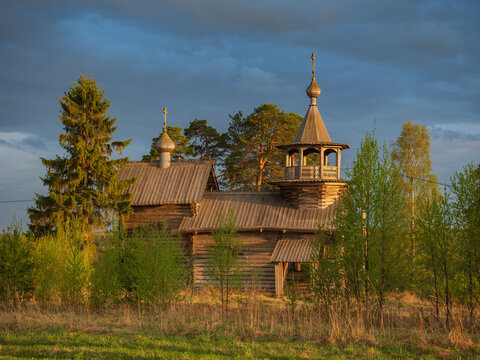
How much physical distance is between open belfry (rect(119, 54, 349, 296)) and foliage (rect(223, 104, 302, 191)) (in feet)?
28.4

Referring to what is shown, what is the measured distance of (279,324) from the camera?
43.8ft

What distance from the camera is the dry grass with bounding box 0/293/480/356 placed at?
12.0 metres

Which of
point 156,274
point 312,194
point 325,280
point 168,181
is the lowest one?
point 325,280

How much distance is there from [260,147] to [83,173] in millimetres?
14883

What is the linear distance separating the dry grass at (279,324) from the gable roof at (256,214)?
785 centimetres

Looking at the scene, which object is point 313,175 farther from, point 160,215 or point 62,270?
point 62,270

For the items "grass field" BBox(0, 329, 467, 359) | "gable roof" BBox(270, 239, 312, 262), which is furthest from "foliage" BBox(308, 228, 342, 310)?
"gable roof" BBox(270, 239, 312, 262)

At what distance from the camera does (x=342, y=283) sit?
49.6ft

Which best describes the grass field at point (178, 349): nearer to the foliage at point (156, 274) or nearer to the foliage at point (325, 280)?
the foliage at point (325, 280)

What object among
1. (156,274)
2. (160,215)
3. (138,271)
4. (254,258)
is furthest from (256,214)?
(156,274)

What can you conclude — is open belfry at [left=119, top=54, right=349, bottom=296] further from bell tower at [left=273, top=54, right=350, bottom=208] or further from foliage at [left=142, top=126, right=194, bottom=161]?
foliage at [left=142, top=126, right=194, bottom=161]

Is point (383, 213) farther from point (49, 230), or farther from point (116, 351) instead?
point (49, 230)

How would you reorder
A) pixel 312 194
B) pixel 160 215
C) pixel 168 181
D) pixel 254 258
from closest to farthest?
pixel 254 258, pixel 312 194, pixel 160 215, pixel 168 181

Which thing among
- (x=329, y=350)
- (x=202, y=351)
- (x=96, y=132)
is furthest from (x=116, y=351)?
(x=96, y=132)
